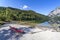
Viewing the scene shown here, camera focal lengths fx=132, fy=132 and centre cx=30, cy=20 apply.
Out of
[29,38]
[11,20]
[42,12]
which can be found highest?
[42,12]

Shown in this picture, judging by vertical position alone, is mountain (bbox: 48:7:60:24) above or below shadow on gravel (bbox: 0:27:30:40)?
above

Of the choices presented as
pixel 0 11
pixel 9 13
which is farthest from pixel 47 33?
pixel 0 11

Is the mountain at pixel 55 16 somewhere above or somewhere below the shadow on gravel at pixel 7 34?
above

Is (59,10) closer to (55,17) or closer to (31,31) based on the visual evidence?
(55,17)

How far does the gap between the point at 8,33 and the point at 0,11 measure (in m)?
3.12

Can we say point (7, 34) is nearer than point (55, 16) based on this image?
Yes

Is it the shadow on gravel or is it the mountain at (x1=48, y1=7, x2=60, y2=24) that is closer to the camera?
the shadow on gravel

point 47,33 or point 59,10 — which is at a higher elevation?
point 59,10

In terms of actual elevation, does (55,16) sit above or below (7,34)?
above

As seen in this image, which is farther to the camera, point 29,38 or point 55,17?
point 55,17

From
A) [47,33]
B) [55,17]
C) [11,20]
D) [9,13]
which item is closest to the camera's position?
[47,33]

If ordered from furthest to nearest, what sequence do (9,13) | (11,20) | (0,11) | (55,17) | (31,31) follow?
(0,11)
(9,13)
(11,20)
(55,17)
(31,31)

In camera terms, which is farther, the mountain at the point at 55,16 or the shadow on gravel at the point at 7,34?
the mountain at the point at 55,16

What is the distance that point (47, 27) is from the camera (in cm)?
423
